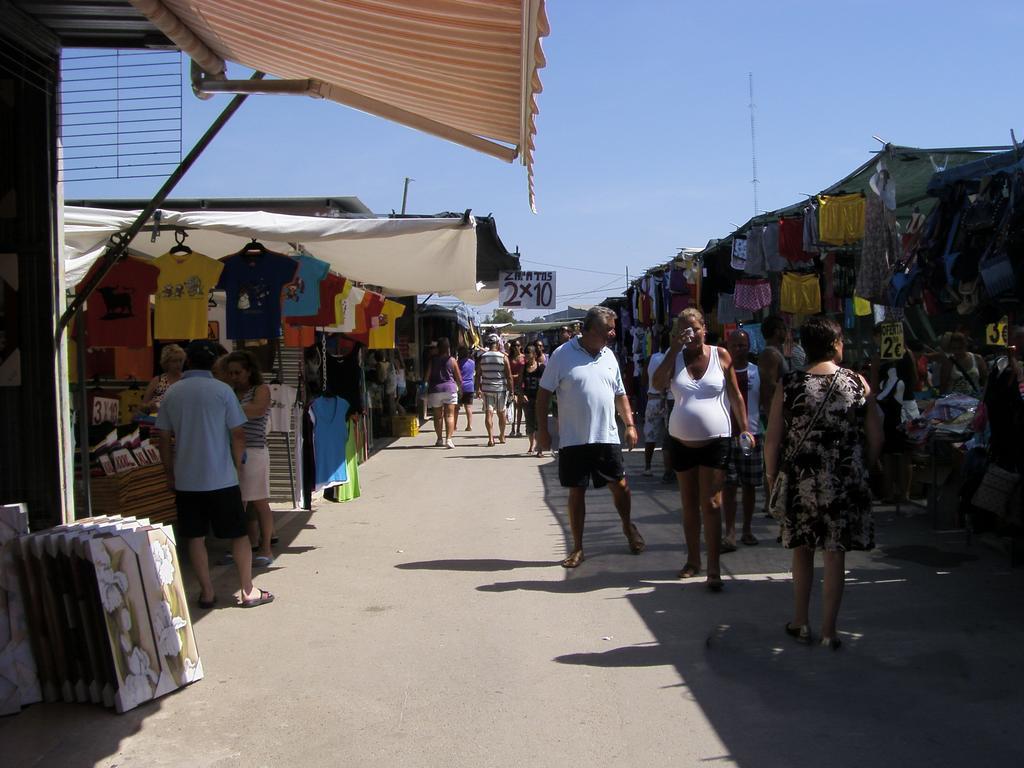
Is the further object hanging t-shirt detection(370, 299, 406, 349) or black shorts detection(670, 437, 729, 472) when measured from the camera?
hanging t-shirt detection(370, 299, 406, 349)

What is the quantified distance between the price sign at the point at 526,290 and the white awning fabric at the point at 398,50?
11.0m

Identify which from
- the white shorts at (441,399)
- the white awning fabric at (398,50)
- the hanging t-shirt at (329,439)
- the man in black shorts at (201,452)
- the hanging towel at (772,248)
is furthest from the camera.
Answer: the white shorts at (441,399)

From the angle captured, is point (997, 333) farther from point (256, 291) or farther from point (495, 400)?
point (495, 400)

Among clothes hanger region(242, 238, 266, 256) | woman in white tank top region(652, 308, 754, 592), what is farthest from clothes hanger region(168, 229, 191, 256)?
woman in white tank top region(652, 308, 754, 592)

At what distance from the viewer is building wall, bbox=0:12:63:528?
5.33 meters

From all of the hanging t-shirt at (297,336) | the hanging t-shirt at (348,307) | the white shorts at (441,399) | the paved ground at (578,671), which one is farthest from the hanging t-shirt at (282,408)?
the white shorts at (441,399)

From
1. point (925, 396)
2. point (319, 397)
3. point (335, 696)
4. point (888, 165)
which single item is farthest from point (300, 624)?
point (925, 396)

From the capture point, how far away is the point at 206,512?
20.1 feet

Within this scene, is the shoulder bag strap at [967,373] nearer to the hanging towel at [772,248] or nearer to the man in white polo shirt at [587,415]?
the hanging towel at [772,248]

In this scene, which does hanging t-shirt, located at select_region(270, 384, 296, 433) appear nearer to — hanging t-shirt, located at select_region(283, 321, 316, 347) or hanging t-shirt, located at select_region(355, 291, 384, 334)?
hanging t-shirt, located at select_region(283, 321, 316, 347)

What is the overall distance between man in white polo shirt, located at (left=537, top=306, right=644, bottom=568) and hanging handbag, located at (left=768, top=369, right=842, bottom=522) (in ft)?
6.16

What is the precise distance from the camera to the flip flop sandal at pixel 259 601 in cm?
655

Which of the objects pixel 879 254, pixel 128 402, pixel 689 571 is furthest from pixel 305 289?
pixel 879 254

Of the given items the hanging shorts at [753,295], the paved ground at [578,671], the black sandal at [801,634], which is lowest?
the paved ground at [578,671]
